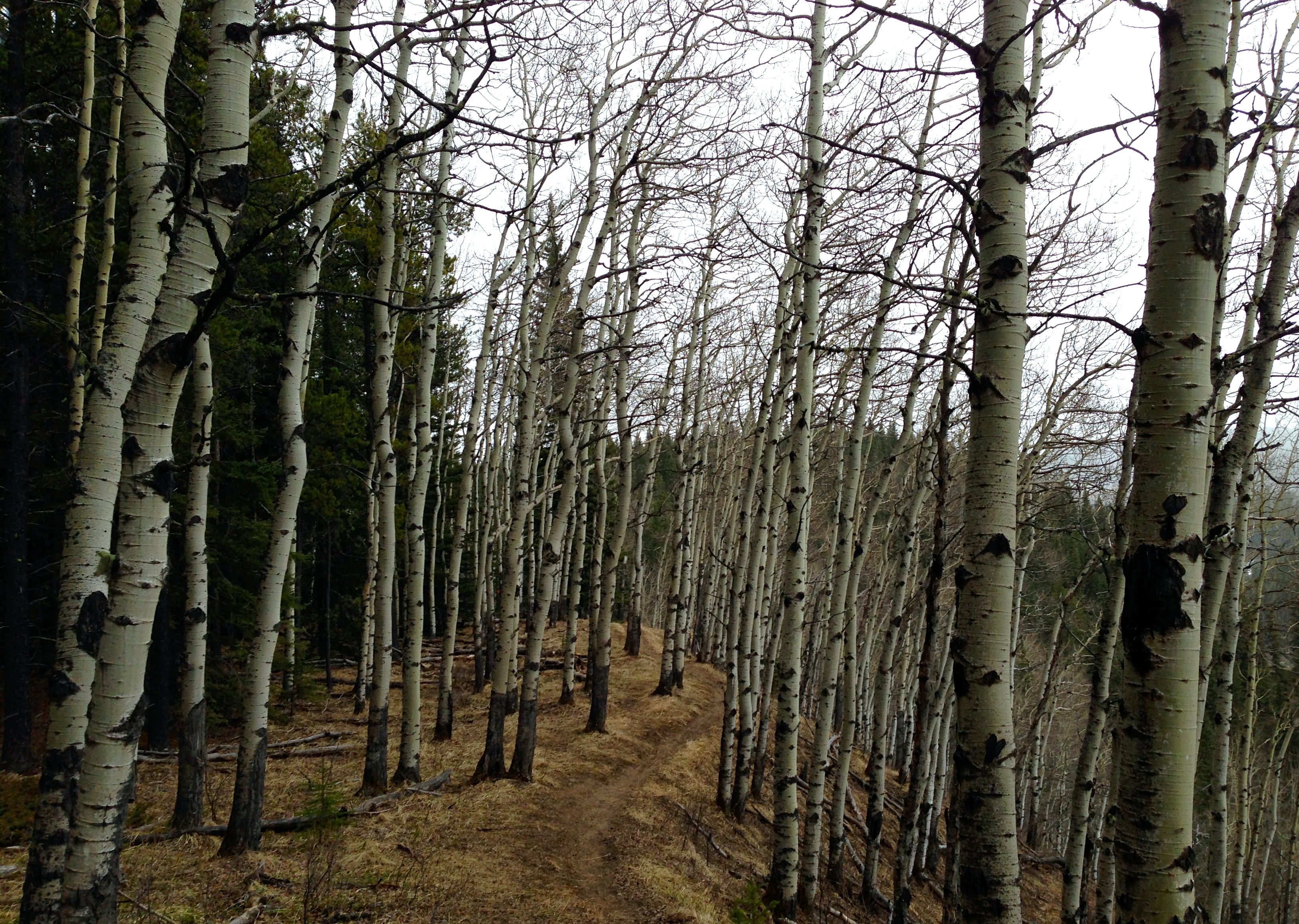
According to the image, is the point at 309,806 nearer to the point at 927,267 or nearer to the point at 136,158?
the point at 136,158

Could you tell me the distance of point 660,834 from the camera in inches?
344

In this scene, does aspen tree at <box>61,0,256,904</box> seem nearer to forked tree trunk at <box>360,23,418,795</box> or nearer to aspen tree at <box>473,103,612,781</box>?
forked tree trunk at <box>360,23,418,795</box>

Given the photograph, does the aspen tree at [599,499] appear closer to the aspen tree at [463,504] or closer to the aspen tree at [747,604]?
the aspen tree at [463,504]

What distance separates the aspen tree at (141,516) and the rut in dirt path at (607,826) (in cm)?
454

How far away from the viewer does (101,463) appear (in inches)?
137

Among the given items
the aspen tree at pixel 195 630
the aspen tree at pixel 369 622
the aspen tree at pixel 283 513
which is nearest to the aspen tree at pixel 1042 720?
the aspen tree at pixel 283 513

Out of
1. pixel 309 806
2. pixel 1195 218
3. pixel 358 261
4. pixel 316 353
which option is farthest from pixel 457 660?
pixel 1195 218

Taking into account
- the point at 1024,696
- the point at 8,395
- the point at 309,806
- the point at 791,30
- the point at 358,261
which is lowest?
the point at 1024,696

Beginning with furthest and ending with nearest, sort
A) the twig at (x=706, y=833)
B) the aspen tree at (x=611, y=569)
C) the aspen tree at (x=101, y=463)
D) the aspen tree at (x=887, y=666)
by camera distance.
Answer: the aspen tree at (x=611, y=569) < the twig at (x=706, y=833) < the aspen tree at (x=887, y=666) < the aspen tree at (x=101, y=463)

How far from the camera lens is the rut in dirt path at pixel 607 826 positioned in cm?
664

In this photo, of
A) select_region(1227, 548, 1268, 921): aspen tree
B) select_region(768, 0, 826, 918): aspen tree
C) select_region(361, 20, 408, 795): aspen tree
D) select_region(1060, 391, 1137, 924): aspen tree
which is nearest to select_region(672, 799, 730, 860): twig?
select_region(768, 0, 826, 918): aspen tree

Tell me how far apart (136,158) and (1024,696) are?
2884cm

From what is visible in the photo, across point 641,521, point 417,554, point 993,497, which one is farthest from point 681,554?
point 993,497

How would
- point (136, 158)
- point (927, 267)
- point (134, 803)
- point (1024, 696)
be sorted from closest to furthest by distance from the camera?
point (136, 158) → point (134, 803) → point (927, 267) → point (1024, 696)
